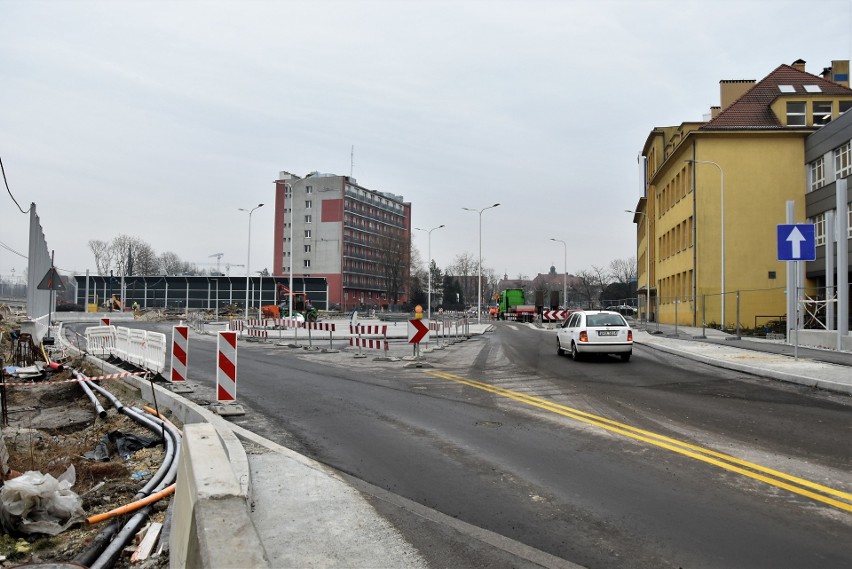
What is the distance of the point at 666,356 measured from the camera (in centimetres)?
2059

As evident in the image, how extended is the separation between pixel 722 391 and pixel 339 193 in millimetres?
104292

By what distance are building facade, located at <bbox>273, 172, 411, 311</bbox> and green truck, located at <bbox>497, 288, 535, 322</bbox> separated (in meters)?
32.0

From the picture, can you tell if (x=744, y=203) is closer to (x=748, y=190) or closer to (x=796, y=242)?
(x=748, y=190)

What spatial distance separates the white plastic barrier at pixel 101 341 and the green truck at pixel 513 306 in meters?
56.6

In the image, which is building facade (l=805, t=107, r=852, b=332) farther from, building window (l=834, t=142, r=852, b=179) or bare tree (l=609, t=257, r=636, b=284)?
bare tree (l=609, t=257, r=636, b=284)

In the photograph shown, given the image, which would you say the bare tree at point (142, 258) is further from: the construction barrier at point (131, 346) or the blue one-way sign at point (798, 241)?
the blue one-way sign at point (798, 241)

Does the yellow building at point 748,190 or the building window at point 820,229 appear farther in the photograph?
the yellow building at point 748,190

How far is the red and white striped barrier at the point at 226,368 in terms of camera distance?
9.54 meters

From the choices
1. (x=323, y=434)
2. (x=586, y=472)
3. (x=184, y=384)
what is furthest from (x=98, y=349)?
(x=586, y=472)

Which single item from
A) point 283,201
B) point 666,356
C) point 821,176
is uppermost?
point 283,201

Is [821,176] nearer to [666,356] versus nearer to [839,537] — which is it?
[666,356]

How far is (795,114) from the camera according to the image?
3819 centimetres

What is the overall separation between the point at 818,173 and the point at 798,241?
2441 cm

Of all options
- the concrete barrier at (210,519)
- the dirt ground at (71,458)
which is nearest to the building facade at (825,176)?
the dirt ground at (71,458)
